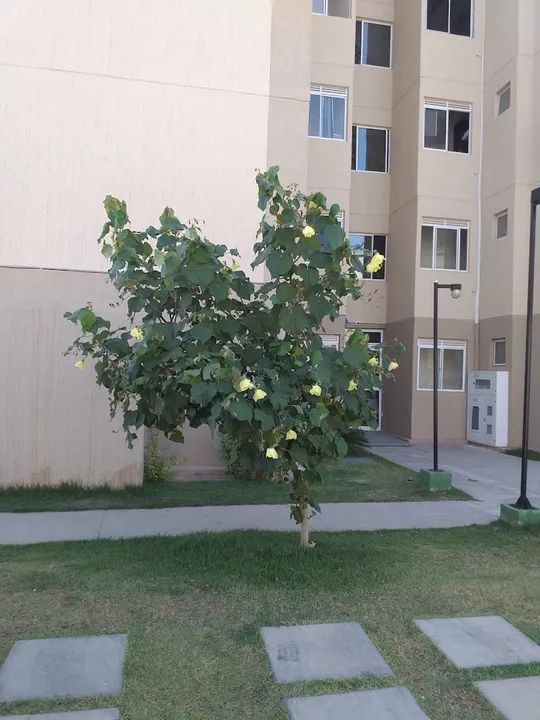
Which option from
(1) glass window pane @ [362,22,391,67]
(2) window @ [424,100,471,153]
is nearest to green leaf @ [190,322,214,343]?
(2) window @ [424,100,471,153]

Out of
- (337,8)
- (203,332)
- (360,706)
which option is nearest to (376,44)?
(337,8)

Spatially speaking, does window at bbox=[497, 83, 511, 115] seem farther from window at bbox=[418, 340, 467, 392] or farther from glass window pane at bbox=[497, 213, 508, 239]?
window at bbox=[418, 340, 467, 392]

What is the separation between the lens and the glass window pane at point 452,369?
49.9 feet

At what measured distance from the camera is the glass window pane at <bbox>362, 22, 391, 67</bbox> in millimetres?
16406

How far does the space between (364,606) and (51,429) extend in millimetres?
5448

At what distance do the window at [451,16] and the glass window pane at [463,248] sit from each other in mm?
4771

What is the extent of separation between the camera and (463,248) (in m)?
15.3

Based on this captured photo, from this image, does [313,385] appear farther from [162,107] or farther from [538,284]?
[538,284]

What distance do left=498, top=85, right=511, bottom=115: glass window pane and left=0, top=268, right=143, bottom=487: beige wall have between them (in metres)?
10.7

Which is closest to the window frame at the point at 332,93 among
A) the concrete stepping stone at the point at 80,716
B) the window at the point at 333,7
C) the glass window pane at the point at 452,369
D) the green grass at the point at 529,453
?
the window at the point at 333,7

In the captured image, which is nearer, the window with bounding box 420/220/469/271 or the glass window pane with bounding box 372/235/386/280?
the window with bounding box 420/220/469/271

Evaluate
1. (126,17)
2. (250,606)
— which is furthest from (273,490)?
(126,17)

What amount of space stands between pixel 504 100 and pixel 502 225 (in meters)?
2.88

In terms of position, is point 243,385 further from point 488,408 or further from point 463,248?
point 463,248
